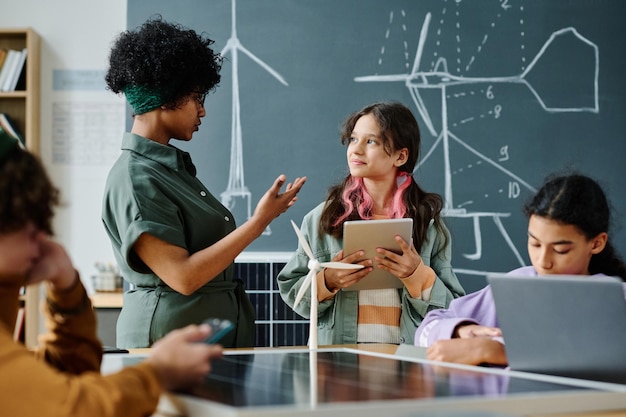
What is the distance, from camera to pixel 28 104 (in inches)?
177

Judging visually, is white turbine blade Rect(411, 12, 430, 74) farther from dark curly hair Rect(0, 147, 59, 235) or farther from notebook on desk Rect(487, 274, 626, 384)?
dark curly hair Rect(0, 147, 59, 235)

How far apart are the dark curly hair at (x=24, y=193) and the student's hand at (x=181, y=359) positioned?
0.71 feet

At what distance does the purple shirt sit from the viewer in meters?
1.74

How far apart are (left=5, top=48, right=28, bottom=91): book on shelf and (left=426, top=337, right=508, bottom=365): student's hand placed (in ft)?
11.8

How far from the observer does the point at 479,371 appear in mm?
1333

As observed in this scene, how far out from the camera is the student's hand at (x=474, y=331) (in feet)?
5.34

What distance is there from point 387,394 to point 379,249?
47.6 inches

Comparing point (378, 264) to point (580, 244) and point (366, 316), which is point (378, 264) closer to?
point (366, 316)

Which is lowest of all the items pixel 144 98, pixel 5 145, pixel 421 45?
pixel 5 145

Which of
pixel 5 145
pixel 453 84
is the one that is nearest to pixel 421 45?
pixel 453 84

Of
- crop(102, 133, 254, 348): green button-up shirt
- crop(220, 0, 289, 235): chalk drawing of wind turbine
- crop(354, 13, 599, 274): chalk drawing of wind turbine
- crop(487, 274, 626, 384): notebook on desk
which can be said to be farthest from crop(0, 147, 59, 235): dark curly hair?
crop(354, 13, 599, 274): chalk drawing of wind turbine

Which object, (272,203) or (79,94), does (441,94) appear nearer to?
(272,203)

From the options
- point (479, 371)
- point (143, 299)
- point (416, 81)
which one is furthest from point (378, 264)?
point (416, 81)

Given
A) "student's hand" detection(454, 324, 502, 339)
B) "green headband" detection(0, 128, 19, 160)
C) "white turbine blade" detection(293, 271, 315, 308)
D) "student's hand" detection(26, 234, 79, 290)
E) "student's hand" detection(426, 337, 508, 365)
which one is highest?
"green headband" detection(0, 128, 19, 160)
